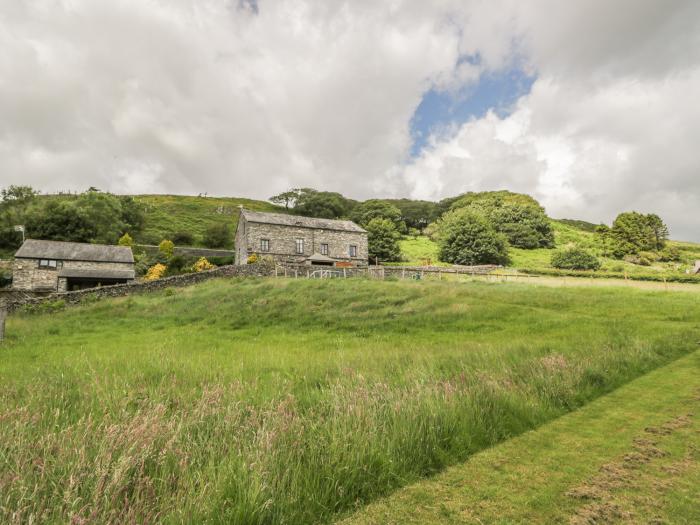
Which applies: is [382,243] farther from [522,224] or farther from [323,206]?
[323,206]

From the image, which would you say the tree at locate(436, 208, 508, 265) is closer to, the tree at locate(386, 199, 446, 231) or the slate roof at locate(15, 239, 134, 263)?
the tree at locate(386, 199, 446, 231)

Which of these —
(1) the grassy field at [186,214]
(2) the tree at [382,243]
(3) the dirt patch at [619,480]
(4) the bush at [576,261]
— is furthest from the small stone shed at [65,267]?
(4) the bush at [576,261]

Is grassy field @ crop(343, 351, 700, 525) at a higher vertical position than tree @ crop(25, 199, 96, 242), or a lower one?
lower

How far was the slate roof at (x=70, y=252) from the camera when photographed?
40.8m

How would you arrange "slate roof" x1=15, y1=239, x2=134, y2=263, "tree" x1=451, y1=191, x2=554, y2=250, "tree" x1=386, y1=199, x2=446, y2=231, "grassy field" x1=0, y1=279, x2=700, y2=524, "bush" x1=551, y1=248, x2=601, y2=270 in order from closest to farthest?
"grassy field" x1=0, y1=279, x2=700, y2=524, "slate roof" x1=15, y1=239, x2=134, y2=263, "bush" x1=551, y1=248, x2=601, y2=270, "tree" x1=451, y1=191, x2=554, y2=250, "tree" x1=386, y1=199, x2=446, y2=231

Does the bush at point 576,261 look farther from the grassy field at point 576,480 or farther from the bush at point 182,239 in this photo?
the bush at point 182,239


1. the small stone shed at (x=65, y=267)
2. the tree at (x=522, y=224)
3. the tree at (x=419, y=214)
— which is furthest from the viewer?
the tree at (x=419, y=214)

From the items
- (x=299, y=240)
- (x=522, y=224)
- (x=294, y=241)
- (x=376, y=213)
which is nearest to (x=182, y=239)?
(x=294, y=241)

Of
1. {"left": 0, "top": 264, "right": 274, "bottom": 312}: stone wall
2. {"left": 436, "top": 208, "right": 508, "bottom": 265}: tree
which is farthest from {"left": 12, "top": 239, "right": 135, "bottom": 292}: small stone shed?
{"left": 436, "top": 208, "right": 508, "bottom": 265}: tree

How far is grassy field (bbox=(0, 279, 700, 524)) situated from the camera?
3.16 meters

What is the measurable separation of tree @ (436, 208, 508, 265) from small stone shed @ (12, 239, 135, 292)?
45479mm

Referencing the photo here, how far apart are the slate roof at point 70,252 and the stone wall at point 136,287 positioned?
4965 millimetres

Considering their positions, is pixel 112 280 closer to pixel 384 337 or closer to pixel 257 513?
pixel 384 337

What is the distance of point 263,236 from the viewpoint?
48.8 metres
